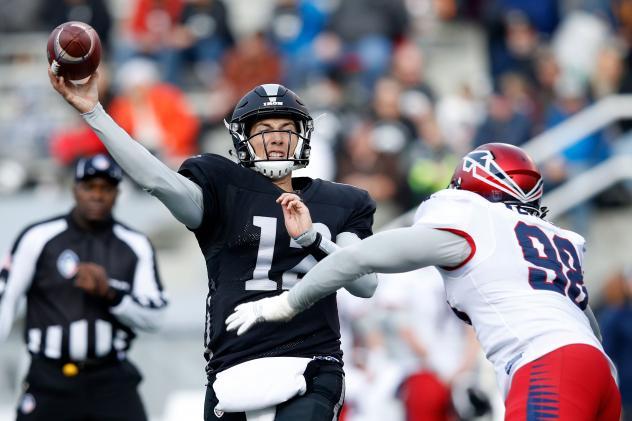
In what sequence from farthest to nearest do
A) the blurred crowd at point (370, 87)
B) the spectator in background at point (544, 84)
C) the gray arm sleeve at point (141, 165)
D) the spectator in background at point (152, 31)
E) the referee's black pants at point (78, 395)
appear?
the spectator in background at point (152, 31), the spectator in background at point (544, 84), the blurred crowd at point (370, 87), the referee's black pants at point (78, 395), the gray arm sleeve at point (141, 165)

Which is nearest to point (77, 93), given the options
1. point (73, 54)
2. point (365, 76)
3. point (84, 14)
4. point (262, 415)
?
→ point (73, 54)

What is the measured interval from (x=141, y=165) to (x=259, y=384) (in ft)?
3.12

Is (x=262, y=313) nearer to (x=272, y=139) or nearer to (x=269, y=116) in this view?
(x=272, y=139)

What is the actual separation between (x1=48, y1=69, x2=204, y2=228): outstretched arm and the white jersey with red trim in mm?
894

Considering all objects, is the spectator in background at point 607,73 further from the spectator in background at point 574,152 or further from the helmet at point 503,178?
the helmet at point 503,178

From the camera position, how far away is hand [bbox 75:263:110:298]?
21.7ft

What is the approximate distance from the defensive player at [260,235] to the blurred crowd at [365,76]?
5828 mm

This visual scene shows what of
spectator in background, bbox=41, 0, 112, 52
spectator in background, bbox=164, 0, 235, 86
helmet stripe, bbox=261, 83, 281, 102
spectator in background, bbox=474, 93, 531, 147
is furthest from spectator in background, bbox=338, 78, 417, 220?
helmet stripe, bbox=261, 83, 281, 102

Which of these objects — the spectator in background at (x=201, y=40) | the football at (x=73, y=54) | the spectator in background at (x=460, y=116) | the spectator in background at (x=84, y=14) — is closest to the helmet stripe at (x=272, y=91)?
the football at (x=73, y=54)

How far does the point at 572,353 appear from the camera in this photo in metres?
4.91

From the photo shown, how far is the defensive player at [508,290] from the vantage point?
4.88 metres

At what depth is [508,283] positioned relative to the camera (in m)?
5.04

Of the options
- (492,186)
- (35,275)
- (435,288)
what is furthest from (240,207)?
(435,288)

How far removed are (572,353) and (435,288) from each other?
5270mm
